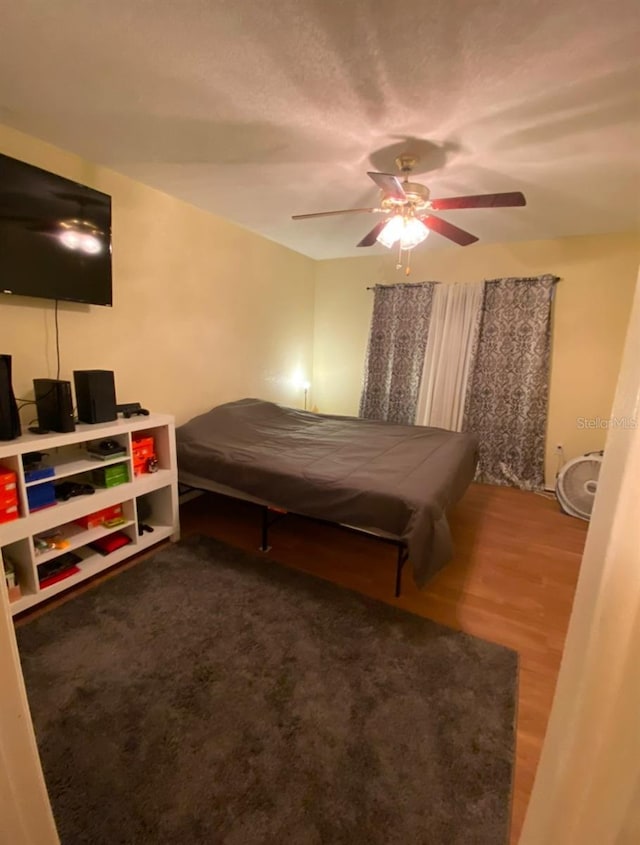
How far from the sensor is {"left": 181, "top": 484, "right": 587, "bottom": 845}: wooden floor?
5.31 ft

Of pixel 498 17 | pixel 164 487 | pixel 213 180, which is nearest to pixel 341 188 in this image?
pixel 213 180

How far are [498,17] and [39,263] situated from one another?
234 cm

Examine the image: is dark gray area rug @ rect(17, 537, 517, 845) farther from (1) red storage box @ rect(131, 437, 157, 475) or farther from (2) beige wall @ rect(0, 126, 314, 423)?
(2) beige wall @ rect(0, 126, 314, 423)

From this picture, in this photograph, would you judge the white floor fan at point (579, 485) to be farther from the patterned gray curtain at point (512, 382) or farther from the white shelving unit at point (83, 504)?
the white shelving unit at point (83, 504)

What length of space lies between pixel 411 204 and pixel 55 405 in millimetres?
2235

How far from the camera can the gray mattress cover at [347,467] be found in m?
1.97

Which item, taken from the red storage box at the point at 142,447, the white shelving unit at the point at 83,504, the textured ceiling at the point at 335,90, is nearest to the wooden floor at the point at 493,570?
the white shelving unit at the point at 83,504

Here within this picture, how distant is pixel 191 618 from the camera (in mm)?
1915

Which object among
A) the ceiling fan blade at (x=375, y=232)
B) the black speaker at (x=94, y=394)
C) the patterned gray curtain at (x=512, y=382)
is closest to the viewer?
the black speaker at (x=94, y=394)

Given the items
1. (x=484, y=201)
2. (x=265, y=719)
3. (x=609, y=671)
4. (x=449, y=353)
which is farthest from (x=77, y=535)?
(x=449, y=353)

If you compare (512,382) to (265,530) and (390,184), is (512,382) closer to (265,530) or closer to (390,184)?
(390,184)

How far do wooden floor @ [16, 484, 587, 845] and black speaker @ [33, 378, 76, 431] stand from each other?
3.07 feet

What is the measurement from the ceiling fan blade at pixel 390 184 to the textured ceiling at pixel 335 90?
10.9 inches

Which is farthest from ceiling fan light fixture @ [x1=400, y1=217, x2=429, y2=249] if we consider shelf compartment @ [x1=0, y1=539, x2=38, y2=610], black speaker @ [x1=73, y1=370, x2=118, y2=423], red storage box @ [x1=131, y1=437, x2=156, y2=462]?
shelf compartment @ [x1=0, y1=539, x2=38, y2=610]
